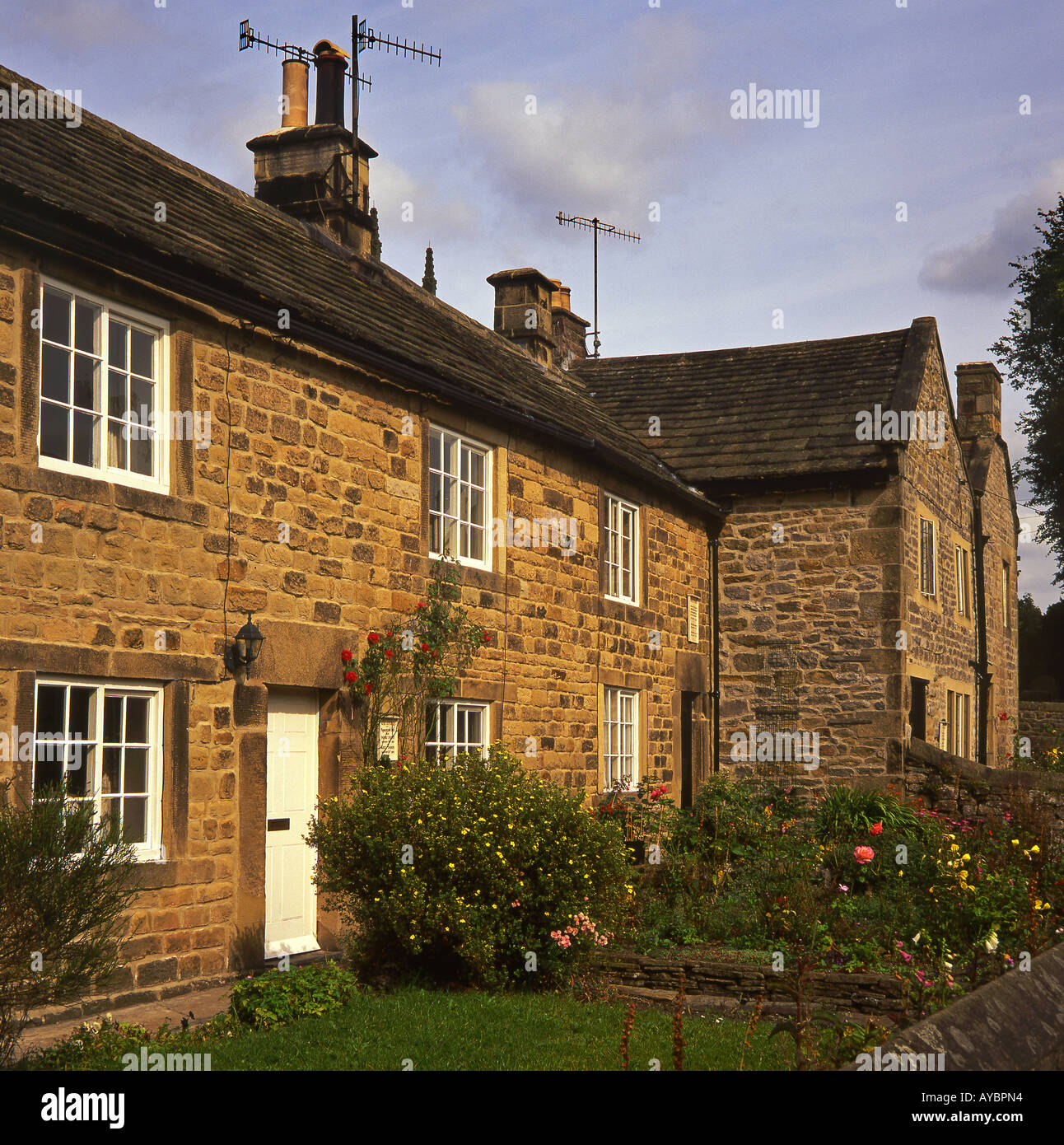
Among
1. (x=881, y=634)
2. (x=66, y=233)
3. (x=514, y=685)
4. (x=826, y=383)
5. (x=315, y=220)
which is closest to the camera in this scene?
(x=66, y=233)

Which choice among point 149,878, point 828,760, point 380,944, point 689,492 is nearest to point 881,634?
point 828,760

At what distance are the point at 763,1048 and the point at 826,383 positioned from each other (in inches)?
564

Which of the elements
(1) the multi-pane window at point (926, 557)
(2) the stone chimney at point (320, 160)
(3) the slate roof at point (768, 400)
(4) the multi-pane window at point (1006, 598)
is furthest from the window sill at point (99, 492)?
(4) the multi-pane window at point (1006, 598)

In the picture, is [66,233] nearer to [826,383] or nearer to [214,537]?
[214,537]

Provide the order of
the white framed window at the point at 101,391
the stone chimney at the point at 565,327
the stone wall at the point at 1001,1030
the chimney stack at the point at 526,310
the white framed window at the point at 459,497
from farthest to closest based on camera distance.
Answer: the stone chimney at the point at 565,327
the chimney stack at the point at 526,310
the white framed window at the point at 459,497
the white framed window at the point at 101,391
the stone wall at the point at 1001,1030

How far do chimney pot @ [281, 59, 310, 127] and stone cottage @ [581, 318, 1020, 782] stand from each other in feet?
23.1

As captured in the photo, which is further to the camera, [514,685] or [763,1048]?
[514,685]

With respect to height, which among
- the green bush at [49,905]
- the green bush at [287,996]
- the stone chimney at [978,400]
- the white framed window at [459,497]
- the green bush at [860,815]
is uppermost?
the stone chimney at [978,400]

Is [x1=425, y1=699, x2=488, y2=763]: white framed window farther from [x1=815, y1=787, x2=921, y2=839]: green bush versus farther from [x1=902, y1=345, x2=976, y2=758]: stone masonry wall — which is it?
[x1=902, y1=345, x2=976, y2=758]: stone masonry wall

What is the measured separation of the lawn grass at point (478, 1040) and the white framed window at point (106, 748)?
1.67 m

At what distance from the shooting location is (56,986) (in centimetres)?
582

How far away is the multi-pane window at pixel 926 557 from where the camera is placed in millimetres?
18672

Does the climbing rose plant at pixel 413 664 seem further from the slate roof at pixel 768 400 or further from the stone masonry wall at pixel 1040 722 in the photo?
the stone masonry wall at pixel 1040 722

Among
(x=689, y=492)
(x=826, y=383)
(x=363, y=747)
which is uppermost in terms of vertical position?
(x=826, y=383)
